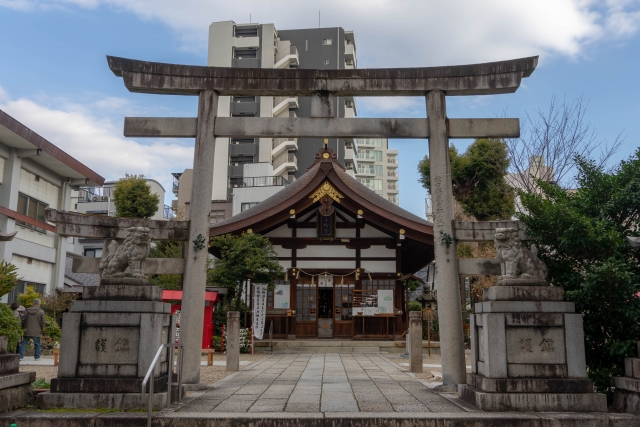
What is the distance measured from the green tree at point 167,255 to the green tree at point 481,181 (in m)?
13.9

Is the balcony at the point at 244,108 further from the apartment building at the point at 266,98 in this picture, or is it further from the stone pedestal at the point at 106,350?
the stone pedestal at the point at 106,350

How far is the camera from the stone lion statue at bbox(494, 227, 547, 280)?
7285mm

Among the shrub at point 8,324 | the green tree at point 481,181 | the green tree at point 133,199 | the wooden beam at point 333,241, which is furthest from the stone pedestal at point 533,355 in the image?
the green tree at point 133,199

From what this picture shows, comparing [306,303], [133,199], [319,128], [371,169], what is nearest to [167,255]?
[133,199]

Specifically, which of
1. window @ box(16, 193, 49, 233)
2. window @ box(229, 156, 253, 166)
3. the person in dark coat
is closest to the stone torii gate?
the person in dark coat

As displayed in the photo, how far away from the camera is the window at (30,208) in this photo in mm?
20172

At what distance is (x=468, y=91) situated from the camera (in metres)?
9.39

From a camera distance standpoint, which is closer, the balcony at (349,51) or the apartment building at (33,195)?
the apartment building at (33,195)

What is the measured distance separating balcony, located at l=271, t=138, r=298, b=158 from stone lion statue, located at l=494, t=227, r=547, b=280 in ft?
127

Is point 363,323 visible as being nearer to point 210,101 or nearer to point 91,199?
point 210,101

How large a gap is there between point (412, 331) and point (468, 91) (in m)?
6.33

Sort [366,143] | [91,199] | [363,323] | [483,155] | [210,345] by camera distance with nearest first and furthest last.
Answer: [210,345] < [363,323] < [483,155] < [91,199] < [366,143]

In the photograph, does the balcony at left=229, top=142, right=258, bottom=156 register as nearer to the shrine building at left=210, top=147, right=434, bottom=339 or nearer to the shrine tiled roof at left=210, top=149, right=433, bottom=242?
the shrine building at left=210, top=147, right=434, bottom=339

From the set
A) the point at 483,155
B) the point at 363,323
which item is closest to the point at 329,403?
the point at 363,323
